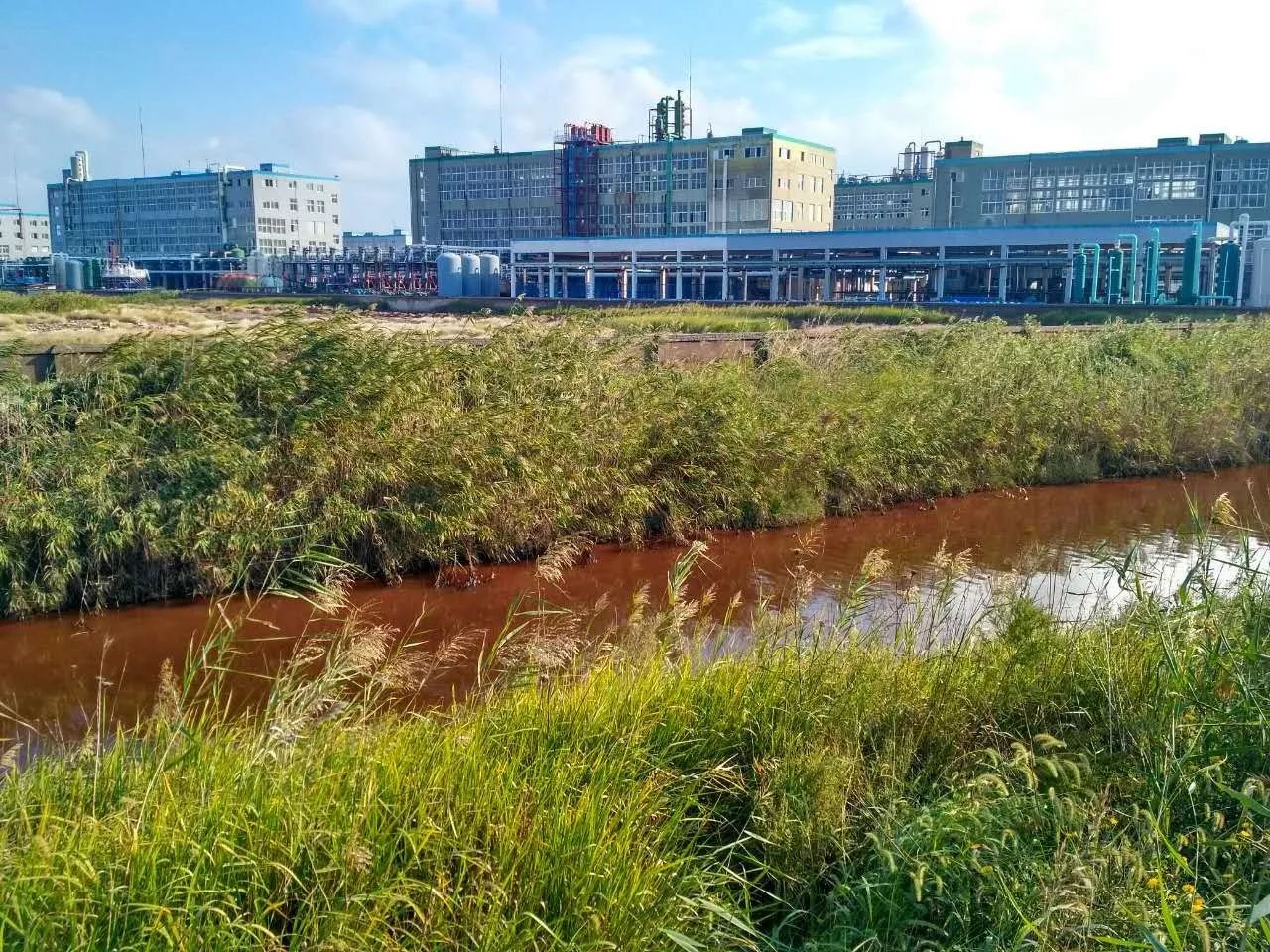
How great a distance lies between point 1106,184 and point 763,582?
6591 centimetres

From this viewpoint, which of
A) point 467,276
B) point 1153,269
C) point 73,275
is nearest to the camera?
point 1153,269

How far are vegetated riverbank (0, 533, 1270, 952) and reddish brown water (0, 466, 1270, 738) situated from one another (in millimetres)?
1081

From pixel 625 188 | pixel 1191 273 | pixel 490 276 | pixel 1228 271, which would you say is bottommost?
pixel 1191 273

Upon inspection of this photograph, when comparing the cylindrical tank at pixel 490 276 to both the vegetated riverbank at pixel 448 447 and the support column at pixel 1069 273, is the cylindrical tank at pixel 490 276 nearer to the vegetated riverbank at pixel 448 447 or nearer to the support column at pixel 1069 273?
the support column at pixel 1069 273

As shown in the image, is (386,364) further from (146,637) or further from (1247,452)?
(1247,452)

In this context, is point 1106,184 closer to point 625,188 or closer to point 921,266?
point 921,266

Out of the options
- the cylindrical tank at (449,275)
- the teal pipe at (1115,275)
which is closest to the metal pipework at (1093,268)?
the teal pipe at (1115,275)

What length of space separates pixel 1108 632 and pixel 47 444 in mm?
10115

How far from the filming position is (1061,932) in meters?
3.88

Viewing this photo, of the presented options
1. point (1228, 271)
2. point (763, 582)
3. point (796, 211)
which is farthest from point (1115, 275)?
point (763, 582)

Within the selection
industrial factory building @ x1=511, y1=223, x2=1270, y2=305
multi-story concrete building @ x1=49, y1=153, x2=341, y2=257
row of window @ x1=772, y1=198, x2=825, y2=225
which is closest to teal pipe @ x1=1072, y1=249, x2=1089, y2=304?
industrial factory building @ x1=511, y1=223, x2=1270, y2=305

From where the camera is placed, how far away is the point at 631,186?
81.6 metres

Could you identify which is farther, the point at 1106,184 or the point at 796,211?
the point at 796,211

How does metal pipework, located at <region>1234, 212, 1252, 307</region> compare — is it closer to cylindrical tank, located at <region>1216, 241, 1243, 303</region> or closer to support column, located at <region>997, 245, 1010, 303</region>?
cylindrical tank, located at <region>1216, 241, 1243, 303</region>
